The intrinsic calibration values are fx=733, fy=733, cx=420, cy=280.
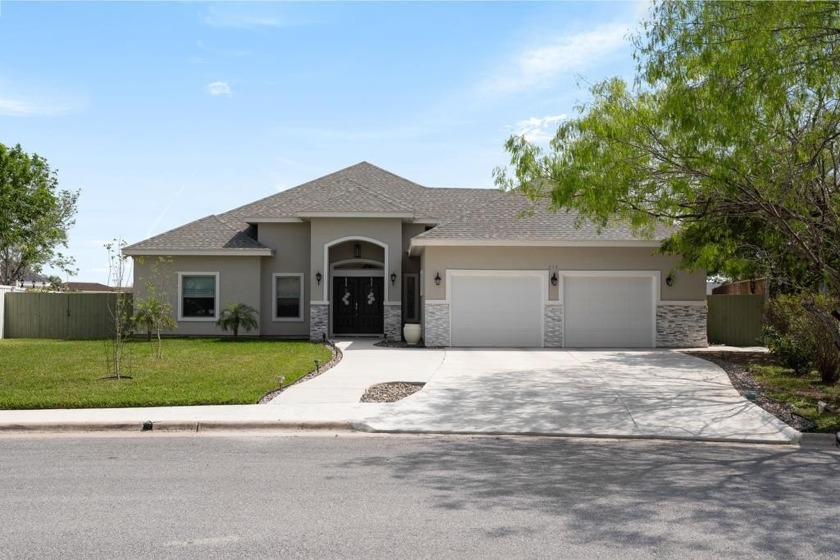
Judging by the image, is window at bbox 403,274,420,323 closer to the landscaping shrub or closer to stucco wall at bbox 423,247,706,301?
stucco wall at bbox 423,247,706,301

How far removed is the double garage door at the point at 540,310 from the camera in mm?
21188

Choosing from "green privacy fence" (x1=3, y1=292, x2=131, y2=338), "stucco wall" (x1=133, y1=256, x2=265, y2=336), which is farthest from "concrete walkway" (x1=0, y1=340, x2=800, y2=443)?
"green privacy fence" (x1=3, y1=292, x2=131, y2=338)

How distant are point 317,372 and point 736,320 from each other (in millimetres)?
14844

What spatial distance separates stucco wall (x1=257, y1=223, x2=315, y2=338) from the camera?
25172 mm

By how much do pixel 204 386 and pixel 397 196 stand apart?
15568mm

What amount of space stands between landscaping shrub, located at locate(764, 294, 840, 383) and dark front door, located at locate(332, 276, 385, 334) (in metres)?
12.3

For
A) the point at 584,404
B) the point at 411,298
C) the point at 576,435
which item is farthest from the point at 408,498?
the point at 411,298

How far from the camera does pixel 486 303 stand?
69.7 feet

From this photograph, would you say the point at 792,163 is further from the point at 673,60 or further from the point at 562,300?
the point at 562,300

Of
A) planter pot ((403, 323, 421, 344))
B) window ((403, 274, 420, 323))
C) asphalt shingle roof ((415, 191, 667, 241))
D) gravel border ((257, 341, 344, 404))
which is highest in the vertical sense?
asphalt shingle roof ((415, 191, 667, 241))

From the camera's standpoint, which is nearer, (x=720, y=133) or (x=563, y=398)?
(x=720, y=133)

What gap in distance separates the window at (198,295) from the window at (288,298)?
208 centimetres

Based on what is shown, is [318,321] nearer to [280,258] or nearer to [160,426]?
[280,258]

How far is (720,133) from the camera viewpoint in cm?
1025
